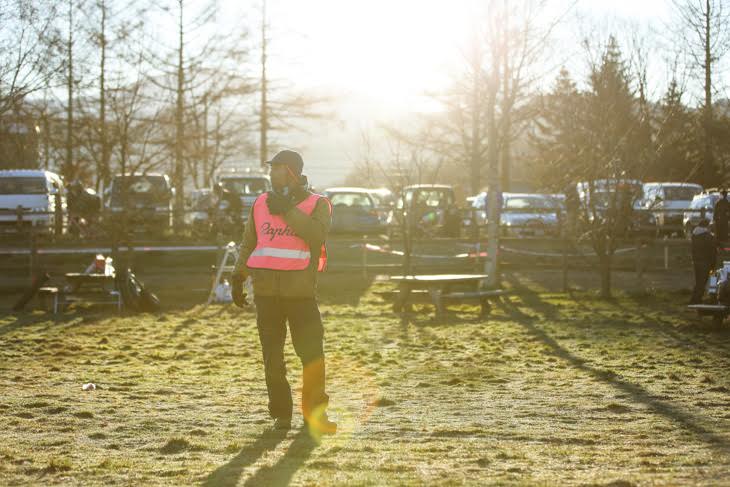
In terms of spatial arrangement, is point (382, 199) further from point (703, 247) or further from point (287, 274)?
point (287, 274)

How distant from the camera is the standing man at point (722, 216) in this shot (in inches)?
1061

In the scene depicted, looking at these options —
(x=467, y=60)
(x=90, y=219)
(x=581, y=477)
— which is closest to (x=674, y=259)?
(x=467, y=60)

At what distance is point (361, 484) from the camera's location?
614 cm

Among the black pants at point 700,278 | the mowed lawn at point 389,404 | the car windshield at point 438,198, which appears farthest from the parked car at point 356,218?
the mowed lawn at point 389,404

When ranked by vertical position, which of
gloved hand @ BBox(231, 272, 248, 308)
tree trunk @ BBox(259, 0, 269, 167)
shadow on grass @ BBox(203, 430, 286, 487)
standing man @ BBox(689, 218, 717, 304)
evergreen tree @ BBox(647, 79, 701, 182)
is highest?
tree trunk @ BBox(259, 0, 269, 167)

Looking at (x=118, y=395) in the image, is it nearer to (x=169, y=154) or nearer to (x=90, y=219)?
(x=90, y=219)

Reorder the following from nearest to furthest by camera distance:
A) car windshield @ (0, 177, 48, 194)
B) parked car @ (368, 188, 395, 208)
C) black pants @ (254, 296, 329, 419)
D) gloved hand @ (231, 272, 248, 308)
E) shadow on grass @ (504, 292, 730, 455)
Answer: shadow on grass @ (504, 292, 730, 455) < black pants @ (254, 296, 329, 419) < gloved hand @ (231, 272, 248, 308) < car windshield @ (0, 177, 48, 194) < parked car @ (368, 188, 395, 208)

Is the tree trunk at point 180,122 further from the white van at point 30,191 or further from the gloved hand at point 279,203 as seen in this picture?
the gloved hand at point 279,203

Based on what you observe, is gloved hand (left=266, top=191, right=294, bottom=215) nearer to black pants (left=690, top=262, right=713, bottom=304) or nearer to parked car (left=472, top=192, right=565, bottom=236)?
black pants (left=690, top=262, right=713, bottom=304)

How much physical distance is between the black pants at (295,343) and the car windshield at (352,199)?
2664 centimetres

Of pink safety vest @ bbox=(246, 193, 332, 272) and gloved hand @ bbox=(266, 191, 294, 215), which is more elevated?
gloved hand @ bbox=(266, 191, 294, 215)

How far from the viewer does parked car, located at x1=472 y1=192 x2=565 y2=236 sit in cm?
3216

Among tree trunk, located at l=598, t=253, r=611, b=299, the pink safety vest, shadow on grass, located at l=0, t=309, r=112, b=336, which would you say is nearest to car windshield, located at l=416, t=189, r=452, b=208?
tree trunk, located at l=598, t=253, r=611, b=299

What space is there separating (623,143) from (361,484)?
1699cm
